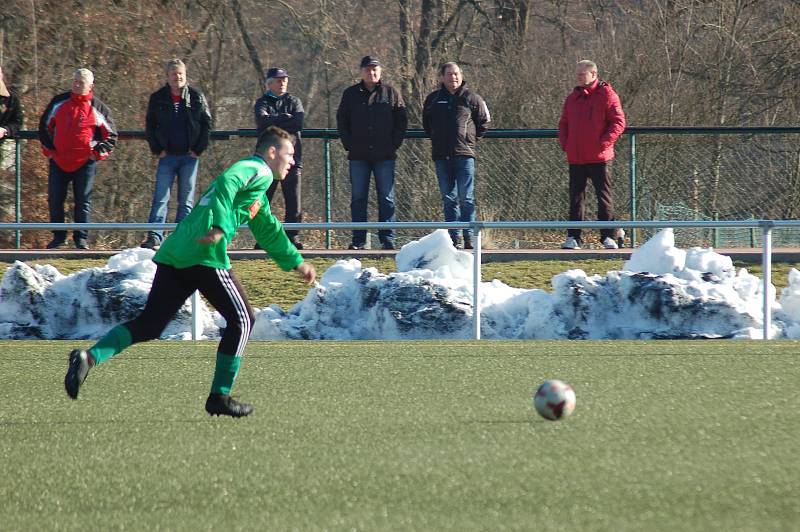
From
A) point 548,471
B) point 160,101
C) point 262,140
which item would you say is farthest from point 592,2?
point 548,471

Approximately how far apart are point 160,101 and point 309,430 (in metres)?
7.94

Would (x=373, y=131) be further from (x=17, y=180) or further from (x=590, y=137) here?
(x=17, y=180)

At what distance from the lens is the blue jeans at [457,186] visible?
13.4 m

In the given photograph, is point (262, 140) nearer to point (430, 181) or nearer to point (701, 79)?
point (430, 181)

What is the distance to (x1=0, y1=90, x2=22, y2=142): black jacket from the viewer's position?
1386 cm

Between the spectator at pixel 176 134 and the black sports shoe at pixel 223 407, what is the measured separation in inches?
271

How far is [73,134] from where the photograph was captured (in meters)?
13.5

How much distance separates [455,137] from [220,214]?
7314 millimetres

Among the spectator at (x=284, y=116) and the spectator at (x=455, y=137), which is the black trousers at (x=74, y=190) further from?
the spectator at (x=455, y=137)

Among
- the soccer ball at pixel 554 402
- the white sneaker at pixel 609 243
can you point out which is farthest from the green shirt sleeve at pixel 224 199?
the white sneaker at pixel 609 243

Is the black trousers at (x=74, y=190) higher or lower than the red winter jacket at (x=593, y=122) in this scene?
lower

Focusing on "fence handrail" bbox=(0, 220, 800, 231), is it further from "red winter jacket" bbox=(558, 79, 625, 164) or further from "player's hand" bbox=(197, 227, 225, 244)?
"player's hand" bbox=(197, 227, 225, 244)

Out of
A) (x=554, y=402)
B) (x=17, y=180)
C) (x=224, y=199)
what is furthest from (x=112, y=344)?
(x=17, y=180)

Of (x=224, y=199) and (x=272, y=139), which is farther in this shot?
(x=272, y=139)
